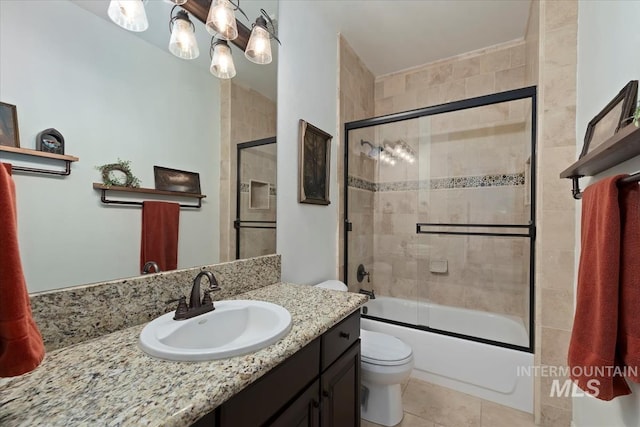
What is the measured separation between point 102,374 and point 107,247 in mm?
406

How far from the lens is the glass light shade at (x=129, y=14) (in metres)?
0.87

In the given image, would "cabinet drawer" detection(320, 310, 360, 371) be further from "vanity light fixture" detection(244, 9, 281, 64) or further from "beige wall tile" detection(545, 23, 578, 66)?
"beige wall tile" detection(545, 23, 578, 66)

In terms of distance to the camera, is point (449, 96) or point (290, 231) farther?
point (449, 96)

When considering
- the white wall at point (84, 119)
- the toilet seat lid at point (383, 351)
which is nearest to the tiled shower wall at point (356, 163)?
the toilet seat lid at point (383, 351)

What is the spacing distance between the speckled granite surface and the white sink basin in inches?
3.3

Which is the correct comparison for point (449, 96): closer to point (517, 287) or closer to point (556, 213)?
point (556, 213)

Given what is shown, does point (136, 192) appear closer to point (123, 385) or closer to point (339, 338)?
point (123, 385)

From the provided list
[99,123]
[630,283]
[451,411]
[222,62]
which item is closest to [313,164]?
[222,62]

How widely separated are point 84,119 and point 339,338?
120 cm

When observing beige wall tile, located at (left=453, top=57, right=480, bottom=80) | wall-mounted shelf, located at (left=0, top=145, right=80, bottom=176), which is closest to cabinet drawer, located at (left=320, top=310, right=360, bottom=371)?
wall-mounted shelf, located at (left=0, top=145, right=80, bottom=176)

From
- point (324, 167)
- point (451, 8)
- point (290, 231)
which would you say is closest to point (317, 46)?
point (324, 167)

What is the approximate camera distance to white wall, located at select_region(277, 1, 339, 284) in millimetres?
1649

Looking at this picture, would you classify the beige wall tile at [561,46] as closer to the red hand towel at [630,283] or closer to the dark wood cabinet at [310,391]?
the red hand towel at [630,283]

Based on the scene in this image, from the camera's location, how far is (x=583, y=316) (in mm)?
913
